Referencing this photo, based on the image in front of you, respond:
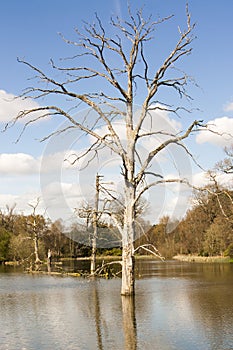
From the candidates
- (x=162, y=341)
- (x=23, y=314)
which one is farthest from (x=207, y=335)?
(x=23, y=314)

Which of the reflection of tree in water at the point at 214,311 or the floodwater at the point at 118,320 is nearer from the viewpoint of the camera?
the floodwater at the point at 118,320

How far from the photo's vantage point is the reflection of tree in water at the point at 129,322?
28.1 feet

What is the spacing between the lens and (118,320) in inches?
438

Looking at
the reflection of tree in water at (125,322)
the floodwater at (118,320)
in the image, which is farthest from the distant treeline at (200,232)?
the reflection of tree in water at (125,322)

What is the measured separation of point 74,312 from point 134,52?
332 inches

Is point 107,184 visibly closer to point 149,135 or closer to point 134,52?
point 149,135

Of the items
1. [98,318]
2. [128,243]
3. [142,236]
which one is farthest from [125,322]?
[142,236]

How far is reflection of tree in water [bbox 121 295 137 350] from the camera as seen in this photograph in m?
8.56

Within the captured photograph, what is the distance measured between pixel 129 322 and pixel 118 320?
419 mm

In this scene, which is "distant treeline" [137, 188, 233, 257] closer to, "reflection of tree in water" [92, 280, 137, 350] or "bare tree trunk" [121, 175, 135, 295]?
"bare tree trunk" [121, 175, 135, 295]

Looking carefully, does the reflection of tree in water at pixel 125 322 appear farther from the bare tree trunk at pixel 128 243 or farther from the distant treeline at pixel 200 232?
the distant treeline at pixel 200 232

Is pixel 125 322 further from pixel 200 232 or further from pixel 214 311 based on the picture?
pixel 200 232

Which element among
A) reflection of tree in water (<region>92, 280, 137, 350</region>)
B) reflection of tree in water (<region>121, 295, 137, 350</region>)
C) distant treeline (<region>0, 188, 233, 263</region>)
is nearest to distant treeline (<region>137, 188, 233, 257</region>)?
distant treeline (<region>0, 188, 233, 263</region>)

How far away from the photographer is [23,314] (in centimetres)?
1238
